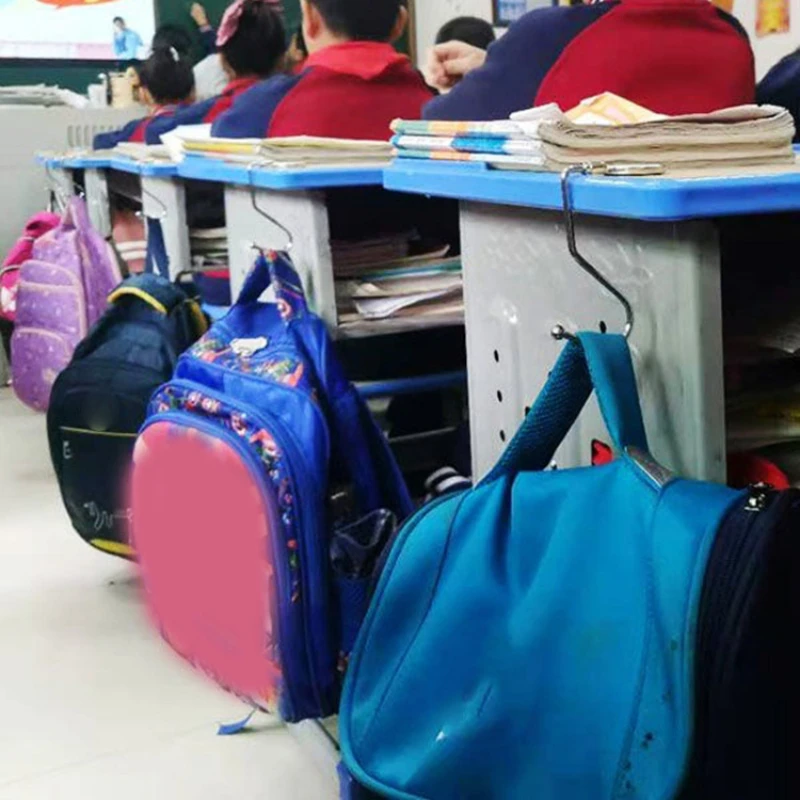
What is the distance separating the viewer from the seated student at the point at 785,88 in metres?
1.07

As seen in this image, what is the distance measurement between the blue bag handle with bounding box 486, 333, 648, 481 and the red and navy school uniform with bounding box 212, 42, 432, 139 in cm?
83

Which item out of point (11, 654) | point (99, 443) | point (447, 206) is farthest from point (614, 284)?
point (11, 654)

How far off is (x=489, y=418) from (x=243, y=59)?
144 cm

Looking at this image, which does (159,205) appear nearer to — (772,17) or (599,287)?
(772,17)

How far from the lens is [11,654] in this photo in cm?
177

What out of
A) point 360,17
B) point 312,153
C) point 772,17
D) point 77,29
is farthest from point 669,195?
point 77,29

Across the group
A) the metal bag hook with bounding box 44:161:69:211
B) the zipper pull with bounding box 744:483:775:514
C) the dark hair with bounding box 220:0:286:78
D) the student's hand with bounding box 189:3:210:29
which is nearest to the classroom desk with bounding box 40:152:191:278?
the dark hair with bounding box 220:0:286:78

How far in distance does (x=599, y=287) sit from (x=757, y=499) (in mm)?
252

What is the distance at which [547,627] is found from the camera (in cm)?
78

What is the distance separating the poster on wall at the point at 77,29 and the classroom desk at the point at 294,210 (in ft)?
9.25

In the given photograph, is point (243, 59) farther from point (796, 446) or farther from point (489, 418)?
point (796, 446)

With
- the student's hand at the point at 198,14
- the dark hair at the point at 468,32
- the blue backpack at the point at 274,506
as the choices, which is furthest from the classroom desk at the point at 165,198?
the student's hand at the point at 198,14

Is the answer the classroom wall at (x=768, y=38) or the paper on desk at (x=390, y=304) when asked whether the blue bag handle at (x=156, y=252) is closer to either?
the paper on desk at (x=390, y=304)

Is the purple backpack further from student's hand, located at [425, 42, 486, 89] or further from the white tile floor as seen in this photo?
student's hand, located at [425, 42, 486, 89]
